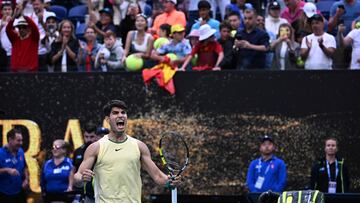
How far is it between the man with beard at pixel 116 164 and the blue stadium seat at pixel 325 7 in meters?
8.30

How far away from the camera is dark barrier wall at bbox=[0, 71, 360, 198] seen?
16641mm

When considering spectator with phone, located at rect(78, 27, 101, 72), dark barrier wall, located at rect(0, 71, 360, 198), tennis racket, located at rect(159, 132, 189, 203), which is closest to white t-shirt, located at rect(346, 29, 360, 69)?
dark barrier wall, located at rect(0, 71, 360, 198)

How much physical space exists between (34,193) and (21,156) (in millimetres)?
1014

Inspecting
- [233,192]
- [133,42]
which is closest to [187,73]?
[133,42]

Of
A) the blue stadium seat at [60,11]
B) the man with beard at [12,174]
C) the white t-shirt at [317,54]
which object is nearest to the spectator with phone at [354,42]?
the white t-shirt at [317,54]

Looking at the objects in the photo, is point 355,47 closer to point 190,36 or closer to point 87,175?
point 190,36

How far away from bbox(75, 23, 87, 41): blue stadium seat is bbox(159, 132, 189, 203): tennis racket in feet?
13.0

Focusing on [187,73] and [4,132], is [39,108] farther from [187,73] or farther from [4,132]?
[187,73]

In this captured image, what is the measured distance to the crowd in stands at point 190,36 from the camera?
54.2 ft

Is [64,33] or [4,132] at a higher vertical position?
[64,33]

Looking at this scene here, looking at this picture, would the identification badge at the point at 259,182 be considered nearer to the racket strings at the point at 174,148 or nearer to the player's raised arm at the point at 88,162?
the racket strings at the point at 174,148

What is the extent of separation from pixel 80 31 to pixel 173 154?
20.1ft

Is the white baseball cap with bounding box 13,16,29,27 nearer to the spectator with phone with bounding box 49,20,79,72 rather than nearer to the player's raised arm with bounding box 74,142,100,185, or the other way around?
the spectator with phone with bounding box 49,20,79,72

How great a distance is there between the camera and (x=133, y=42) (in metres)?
17.1
